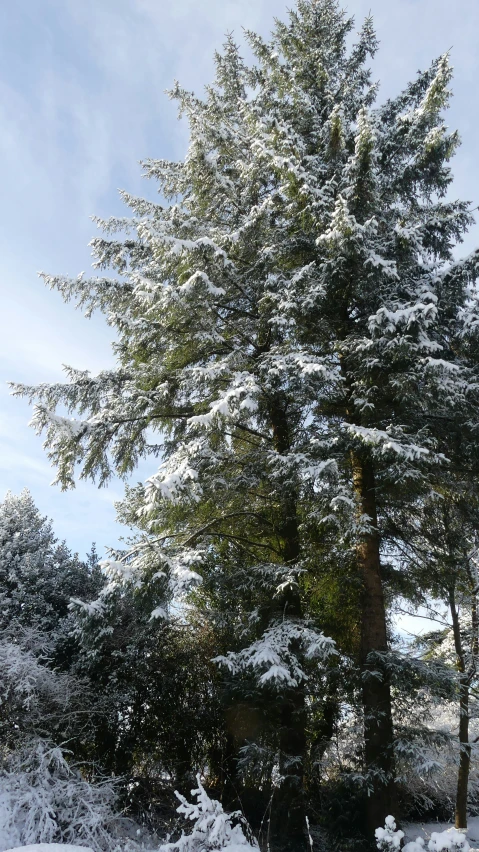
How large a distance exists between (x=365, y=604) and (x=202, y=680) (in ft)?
12.3

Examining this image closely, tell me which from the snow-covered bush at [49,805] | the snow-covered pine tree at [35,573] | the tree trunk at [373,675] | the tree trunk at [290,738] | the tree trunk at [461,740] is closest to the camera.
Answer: the snow-covered bush at [49,805]

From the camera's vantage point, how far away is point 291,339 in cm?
899

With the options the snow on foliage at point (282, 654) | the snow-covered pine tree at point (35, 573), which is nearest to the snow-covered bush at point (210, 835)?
the snow on foliage at point (282, 654)

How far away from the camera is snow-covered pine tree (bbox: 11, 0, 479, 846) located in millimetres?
7266

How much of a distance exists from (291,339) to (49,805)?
23.8ft

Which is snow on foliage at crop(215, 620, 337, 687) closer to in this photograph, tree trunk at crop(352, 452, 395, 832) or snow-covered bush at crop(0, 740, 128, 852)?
tree trunk at crop(352, 452, 395, 832)

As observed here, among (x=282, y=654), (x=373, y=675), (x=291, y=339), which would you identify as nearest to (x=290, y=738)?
(x=373, y=675)

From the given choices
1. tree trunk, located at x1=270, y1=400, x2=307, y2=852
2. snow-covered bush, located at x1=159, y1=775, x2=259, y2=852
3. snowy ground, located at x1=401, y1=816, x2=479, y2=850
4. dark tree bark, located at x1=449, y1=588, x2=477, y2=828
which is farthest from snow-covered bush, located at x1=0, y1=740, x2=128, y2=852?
dark tree bark, located at x1=449, y1=588, x2=477, y2=828

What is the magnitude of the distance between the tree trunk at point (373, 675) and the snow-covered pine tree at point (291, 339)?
0.03m

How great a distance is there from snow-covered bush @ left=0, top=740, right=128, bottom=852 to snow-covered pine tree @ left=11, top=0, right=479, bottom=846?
2.35m

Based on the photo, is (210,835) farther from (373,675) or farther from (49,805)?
(373,675)

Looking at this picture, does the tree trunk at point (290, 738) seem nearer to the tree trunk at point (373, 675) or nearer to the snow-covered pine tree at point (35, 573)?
the tree trunk at point (373, 675)

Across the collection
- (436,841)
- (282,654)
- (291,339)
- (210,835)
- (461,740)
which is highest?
(291,339)

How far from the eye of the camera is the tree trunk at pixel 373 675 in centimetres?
671
